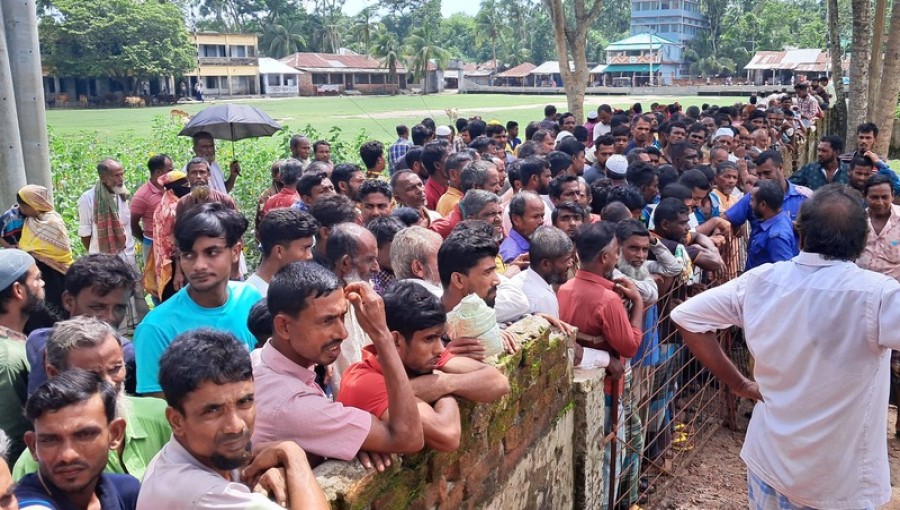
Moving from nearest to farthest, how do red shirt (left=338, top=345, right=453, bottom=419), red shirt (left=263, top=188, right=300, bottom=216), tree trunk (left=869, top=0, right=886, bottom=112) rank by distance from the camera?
red shirt (left=338, top=345, right=453, bottom=419), red shirt (left=263, top=188, right=300, bottom=216), tree trunk (left=869, top=0, right=886, bottom=112)

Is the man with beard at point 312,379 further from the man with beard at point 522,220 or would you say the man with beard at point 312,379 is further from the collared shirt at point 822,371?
the man with beard at point 522,220

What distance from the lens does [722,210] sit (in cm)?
750

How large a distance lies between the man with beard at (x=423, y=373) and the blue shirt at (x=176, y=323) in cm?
86

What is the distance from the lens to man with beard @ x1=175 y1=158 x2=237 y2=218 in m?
6.14

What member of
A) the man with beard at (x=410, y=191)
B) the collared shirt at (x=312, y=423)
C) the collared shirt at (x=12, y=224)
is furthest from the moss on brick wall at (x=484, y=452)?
the collared shirt at (x=12, y=224)

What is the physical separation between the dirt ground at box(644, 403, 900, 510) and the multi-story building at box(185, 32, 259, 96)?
6252 cm

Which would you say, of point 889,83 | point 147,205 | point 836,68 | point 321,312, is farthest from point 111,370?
point 836,68

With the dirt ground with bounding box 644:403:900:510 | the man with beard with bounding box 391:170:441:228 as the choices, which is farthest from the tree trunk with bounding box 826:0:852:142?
the man with beard with bounding box 391:170:441:228

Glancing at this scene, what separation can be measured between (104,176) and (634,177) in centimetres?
486

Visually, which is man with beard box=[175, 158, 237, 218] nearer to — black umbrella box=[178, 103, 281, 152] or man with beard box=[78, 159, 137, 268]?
man with beard box=[78, 159, 137, 268]

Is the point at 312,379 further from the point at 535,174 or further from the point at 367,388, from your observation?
the point at 535,174

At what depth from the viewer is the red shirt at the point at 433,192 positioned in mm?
7789

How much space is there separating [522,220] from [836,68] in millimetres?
17541

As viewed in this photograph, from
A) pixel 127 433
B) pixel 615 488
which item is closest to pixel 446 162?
pixel 615 488
